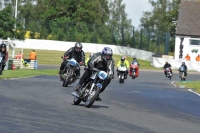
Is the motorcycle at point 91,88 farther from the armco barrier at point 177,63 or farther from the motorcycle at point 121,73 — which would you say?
the armco barrier at point 177,63

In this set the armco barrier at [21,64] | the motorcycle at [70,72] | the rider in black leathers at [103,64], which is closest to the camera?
the rider in black leathers at [103,64]

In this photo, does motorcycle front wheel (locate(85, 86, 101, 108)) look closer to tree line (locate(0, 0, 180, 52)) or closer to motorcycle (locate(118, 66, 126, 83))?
motorcycle (locate(118, 66, 126, 83))

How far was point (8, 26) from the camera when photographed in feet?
153

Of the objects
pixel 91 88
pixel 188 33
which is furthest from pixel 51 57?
pixel 91 88

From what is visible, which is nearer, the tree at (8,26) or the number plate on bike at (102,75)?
the number plate on bike at (102,75)

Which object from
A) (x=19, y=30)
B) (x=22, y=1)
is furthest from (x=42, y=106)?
(x=22, y=1)

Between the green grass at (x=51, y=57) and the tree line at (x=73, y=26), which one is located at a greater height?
the tree line at (x=73, y=26)

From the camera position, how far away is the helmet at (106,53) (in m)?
16.2

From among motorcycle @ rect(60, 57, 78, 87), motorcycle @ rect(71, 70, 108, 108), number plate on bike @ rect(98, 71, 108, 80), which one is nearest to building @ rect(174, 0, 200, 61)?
motorcycle @ rect(60, 57, 78, 87)

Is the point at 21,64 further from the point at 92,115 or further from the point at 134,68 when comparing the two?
the point at 92,115

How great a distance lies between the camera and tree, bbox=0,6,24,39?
153ft

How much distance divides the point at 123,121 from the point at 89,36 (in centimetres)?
6262

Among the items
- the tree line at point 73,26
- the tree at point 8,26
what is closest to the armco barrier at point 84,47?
the tree line at point 73,26

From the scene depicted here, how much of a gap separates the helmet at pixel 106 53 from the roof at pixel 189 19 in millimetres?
62282
